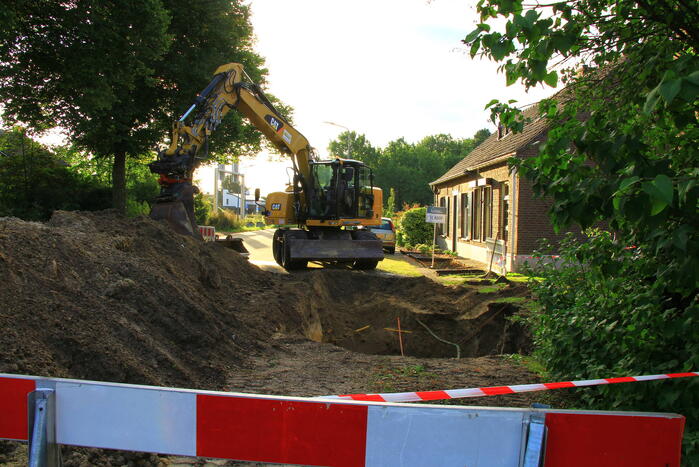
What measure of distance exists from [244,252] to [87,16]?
26.1 feet

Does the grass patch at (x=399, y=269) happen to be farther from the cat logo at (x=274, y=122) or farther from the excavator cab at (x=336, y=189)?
the cat logo at (x=274, y=122)

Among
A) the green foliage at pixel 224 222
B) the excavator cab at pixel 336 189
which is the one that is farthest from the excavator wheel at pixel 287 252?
the green foliage at pixel 224 222

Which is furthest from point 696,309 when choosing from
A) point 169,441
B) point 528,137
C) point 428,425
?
point 528,137

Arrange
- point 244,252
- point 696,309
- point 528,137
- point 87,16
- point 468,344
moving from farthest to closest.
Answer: point 528,137
point 244,252
point 87,16
point 468,344
point 696,309

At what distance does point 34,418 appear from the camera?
2178 mm

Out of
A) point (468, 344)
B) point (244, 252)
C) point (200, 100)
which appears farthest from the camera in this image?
point (244, 252)

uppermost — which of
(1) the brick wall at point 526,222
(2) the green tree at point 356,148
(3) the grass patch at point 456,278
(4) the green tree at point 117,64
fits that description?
(2) the green tree at point 356,148

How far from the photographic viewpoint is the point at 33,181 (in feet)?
66.8

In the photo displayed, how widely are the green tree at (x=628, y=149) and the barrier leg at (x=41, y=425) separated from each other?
2475 mm

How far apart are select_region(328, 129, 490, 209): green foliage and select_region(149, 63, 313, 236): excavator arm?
5243 centimetres

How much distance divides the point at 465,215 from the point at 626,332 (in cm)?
2319

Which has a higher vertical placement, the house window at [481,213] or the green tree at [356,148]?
the green tree at [356,148]

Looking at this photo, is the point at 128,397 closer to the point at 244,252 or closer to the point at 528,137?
the point at 244,252

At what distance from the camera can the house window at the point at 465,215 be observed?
2538 centimetres
